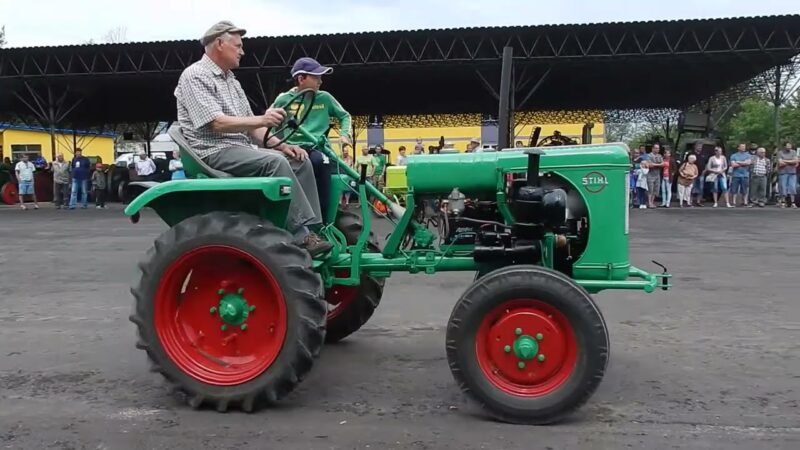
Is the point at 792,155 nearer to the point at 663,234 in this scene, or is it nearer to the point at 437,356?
the point at 663,234

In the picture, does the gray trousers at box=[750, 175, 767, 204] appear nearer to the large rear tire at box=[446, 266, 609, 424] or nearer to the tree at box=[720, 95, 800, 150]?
the large rear tire at box=[446, 266, 609, 424]

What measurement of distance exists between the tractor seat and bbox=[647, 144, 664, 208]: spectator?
16.0 m

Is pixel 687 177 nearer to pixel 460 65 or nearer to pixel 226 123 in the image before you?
pixel 460 65

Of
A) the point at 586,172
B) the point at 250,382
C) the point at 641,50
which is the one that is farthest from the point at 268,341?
the point at 641,50

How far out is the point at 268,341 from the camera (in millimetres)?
4223

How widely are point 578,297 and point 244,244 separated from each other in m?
1.76

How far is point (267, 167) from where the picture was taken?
167 inches

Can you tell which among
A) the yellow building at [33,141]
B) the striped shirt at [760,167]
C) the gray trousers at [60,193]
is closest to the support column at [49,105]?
the gray trousers at [60,193]

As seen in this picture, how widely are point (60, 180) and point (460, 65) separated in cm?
1237

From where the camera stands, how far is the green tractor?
3803mm

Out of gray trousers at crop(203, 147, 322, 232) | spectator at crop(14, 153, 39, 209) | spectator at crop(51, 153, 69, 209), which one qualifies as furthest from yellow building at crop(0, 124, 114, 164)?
gray trousers at crop(203, 147, 322, 232)

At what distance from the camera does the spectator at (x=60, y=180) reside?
22.0 m

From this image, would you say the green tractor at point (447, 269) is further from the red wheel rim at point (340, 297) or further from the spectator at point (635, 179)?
the spectator at point (635, 179)

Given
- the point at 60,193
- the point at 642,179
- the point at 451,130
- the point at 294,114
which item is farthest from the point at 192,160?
the point at 451,130
